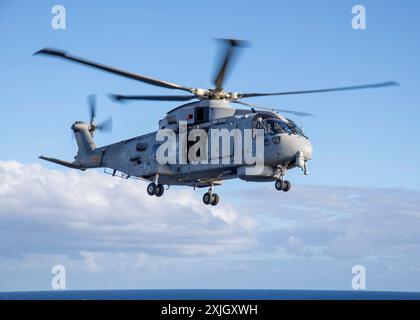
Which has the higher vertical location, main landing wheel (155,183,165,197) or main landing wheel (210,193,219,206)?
main landing wheel (155,183,165,197)

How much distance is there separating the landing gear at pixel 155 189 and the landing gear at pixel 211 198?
2.52m

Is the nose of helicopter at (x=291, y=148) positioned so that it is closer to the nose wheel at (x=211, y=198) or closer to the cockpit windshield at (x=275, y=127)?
the cockpit windshield at (x=275, y=127)

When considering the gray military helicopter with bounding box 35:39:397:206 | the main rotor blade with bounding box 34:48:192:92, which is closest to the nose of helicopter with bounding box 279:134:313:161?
the gray military helicopter with bounding box 35:39:397:206

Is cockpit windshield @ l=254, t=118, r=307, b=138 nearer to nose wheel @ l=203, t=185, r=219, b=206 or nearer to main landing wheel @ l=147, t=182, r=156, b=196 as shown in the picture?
nose wheel @ l=203, t=185, r=219, b=206

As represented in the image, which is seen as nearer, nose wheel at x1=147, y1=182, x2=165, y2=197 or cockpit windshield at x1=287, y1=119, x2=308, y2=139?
cockpit windshield at x1=287, y1=119, x2=308, y2=139

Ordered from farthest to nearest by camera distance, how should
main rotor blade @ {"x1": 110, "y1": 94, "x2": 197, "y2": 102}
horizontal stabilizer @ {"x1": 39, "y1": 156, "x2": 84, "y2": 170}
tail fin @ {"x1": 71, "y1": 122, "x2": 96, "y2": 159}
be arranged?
1. tail fin @ {"x1": 71, "y1": 122, "x2": 96, "y2": 159}
2. horizontal stabilizer @ {"x1": 39, "y1": 156, "x2": 84, "y2": 170}
3. main rotor blade @ {"x1": 110, "y1": 94, "x2": 197, "y2": 102}

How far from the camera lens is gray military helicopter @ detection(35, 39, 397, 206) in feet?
104

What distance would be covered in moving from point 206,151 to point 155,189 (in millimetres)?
4446

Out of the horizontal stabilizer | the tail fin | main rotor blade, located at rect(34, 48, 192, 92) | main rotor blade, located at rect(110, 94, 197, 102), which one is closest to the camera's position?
main rotor blade, located at rect(34, 48, 192, 92)

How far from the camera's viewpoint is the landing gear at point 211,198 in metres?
36.7

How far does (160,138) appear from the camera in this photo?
36688mm

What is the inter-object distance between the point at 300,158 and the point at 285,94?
4139 mm

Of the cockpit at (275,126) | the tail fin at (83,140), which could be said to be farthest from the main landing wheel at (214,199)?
the tail fin at (83,140)
